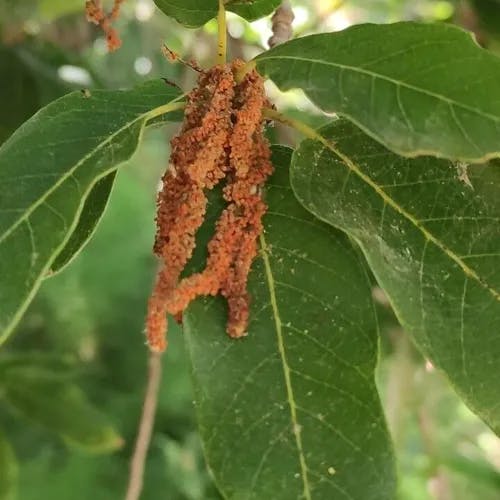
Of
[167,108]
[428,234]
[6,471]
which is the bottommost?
[6,471]

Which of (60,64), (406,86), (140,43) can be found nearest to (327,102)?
(406,86)

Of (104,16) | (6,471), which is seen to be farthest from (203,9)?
(6,471)

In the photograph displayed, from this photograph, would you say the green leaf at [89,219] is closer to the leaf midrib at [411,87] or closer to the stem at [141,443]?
the leaf midrib at [411,87]

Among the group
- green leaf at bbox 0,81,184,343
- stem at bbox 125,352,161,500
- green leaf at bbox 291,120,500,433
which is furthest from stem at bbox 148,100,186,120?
stem at bbox 125,352,161,500

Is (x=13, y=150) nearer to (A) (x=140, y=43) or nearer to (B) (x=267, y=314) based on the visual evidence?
(B) (x=267, y=314)

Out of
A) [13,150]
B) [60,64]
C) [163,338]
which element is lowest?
[163,338]

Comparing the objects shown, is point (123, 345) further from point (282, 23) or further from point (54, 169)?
point (54, 169)
